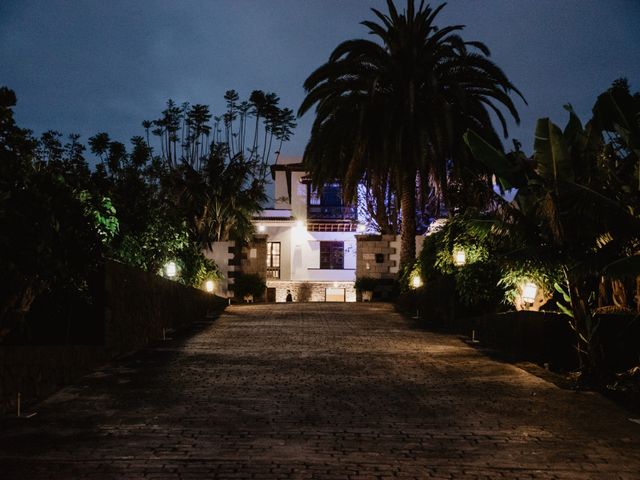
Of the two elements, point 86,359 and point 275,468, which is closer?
point 275,468

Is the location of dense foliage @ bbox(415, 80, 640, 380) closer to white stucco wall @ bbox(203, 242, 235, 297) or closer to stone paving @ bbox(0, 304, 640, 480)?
stone paving @ bbox(0, 304, 640, 480)

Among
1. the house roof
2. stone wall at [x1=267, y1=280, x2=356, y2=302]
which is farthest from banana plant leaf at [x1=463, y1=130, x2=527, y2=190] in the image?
the house roof

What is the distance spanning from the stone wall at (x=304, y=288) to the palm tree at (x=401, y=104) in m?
16.9

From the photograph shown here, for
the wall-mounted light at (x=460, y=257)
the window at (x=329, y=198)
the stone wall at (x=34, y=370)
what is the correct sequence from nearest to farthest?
the stone wall at (x=34, y=370)
the wall-mounted light at (x=460, y=257)
the window at (x=329, y=198)

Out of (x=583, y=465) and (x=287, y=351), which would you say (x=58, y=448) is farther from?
(x=287, y=351)

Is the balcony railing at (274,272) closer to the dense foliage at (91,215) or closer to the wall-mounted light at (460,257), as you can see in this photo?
the dense foliage at (91,215)

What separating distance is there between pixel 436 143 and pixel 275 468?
A: 19053 mm

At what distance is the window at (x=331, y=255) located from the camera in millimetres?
43219

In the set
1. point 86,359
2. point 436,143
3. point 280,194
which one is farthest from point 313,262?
point 86,359

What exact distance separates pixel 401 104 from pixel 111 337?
15477mm

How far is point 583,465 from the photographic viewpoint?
19.2 ft

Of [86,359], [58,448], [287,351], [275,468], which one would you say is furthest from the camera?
[287,351]

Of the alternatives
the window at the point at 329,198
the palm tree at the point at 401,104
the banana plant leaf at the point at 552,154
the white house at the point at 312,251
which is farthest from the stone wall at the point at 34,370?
the window at the point at 329,198

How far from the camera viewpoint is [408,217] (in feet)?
85.7
